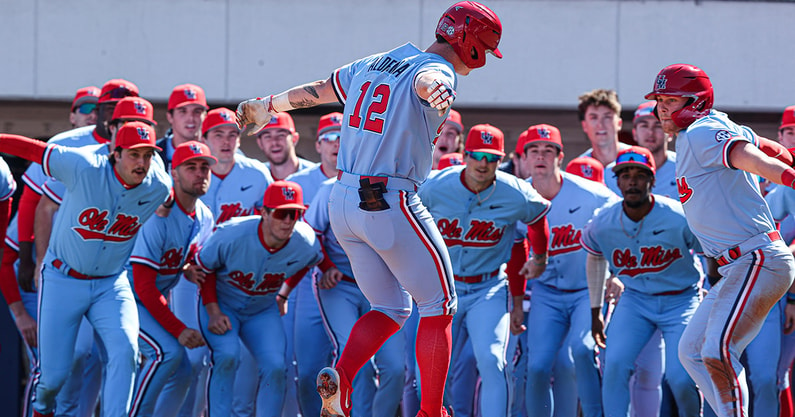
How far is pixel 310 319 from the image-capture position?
24.2ft

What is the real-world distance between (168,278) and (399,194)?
3.10m

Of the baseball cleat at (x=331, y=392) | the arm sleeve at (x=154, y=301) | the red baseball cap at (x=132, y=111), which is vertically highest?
Result: the red baseball cap at (x=132, y=111)

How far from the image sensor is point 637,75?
34.4 ft

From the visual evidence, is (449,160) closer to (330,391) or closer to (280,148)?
(280,148)

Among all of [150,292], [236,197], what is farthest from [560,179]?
[150,292]

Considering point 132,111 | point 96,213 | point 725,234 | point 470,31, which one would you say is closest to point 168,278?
point 96,213

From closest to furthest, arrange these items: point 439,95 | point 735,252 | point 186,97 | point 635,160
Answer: point 439,95 < point 735,252 < point 635,160 < point 186,97

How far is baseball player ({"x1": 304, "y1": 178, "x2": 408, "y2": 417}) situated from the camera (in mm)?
6797

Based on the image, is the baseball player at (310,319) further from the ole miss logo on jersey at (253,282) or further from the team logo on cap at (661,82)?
the team logo on cap at (661,82)

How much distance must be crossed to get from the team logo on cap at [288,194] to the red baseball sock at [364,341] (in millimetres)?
2280

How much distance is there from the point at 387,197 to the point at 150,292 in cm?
280

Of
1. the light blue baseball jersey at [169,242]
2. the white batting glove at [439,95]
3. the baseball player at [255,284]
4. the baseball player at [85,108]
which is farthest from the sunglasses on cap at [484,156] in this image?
the baseball player at [85,108]

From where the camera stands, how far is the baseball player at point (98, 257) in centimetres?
613

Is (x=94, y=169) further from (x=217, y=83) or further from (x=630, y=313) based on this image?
(x=217, y=83)
